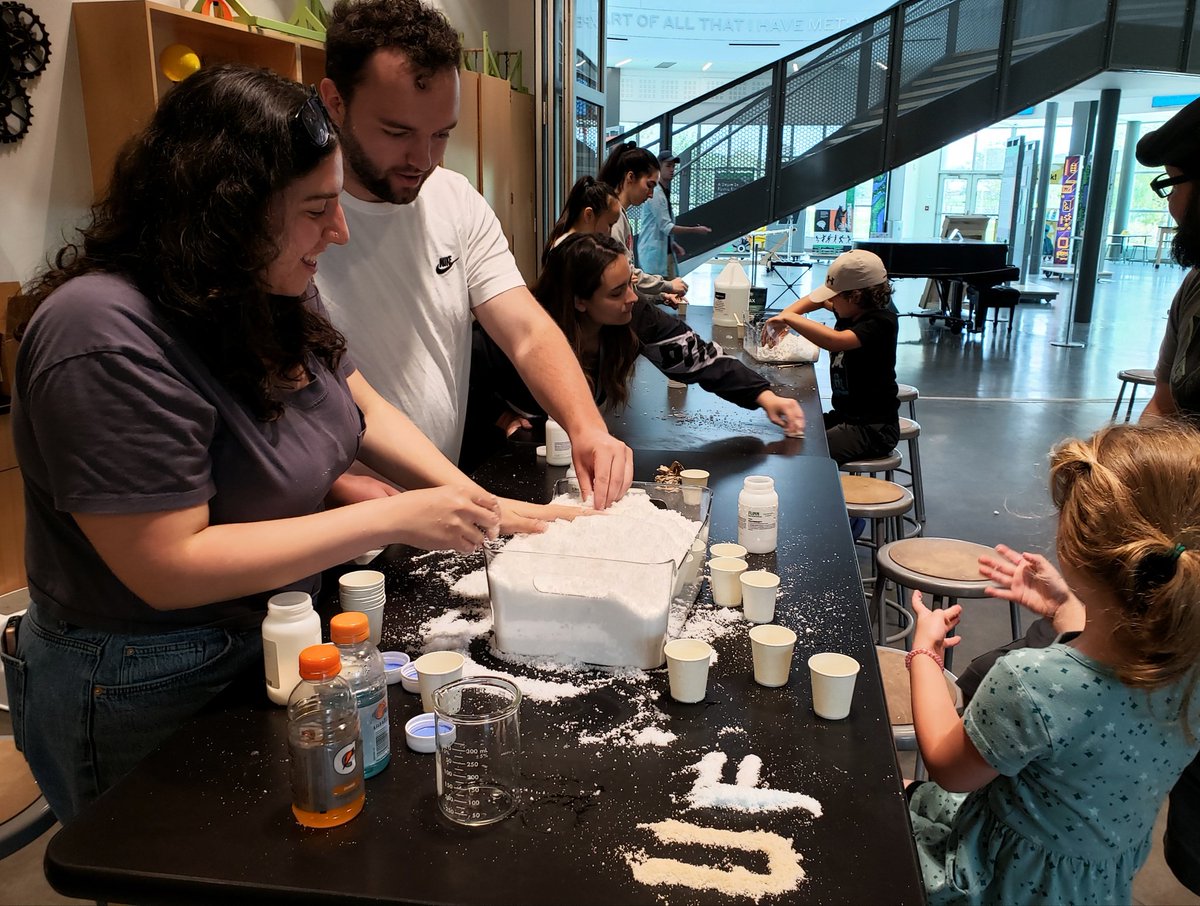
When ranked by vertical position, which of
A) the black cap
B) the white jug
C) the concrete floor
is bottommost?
the concrete floor

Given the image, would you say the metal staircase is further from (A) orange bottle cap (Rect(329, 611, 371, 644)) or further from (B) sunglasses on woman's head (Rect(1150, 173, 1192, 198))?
(A) orange bottle cap (Rect(329, 611, 371, 644))

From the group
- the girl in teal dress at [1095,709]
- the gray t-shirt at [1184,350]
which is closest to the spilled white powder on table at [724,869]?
the girl in teal dress at [1095,709]

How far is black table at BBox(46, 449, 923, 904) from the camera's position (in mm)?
908

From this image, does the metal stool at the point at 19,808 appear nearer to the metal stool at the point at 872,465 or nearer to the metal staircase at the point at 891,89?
the metal stool at the point at 872,465

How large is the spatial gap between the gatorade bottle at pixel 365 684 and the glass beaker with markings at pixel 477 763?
2.8 inches

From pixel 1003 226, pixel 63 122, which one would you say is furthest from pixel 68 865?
pixel 1003 226

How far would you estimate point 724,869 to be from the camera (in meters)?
0.93

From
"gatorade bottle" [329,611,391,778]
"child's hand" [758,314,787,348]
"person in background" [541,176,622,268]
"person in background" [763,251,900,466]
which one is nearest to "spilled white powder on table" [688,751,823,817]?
"gatorade bottle" [329,611,391,778]

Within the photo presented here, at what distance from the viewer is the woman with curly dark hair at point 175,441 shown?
1072 millimetres

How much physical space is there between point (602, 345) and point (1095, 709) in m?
2.04

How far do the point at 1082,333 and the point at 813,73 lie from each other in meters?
4.26

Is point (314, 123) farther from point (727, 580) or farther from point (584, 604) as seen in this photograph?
point (727, 580)

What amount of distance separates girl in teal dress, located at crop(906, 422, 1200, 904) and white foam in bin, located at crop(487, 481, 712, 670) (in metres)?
0.47

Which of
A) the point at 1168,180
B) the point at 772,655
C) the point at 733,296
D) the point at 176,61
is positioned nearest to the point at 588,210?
the point at 733,296
